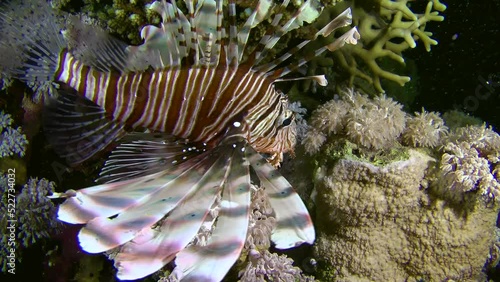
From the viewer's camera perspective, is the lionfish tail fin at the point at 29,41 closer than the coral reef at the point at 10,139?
→ Yes

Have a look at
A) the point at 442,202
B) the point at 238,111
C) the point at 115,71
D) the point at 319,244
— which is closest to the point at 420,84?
the point at 442,202

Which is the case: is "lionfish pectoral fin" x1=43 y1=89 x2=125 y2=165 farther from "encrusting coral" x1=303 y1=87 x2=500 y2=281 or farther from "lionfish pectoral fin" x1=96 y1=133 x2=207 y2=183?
"encrusting coral" x1=303 y1=87 x2=500 y2=281

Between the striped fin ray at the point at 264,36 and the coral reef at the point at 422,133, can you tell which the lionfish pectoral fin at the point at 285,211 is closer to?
the striped fin ray at the point at 264,36

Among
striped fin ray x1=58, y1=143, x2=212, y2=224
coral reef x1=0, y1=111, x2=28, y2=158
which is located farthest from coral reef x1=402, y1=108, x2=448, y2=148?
coral reef x1=0, y1=111, x2=28, y2=158

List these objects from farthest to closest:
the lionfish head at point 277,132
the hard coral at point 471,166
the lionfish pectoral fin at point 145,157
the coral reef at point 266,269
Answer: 1. the hard coral at point 471,166
2. the coral reef at point 266,269
3. the lionfish head at point 277,132
4. the lionfish pectoral fin at point 145,157

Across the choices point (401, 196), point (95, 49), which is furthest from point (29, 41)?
point (401, 196)

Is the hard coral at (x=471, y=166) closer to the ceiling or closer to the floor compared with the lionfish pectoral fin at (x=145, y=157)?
closer to the ceiling

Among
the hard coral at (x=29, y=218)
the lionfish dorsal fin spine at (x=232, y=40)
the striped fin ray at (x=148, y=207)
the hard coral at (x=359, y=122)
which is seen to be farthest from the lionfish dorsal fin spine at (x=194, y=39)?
the hard coral at (x=29, y=218)
